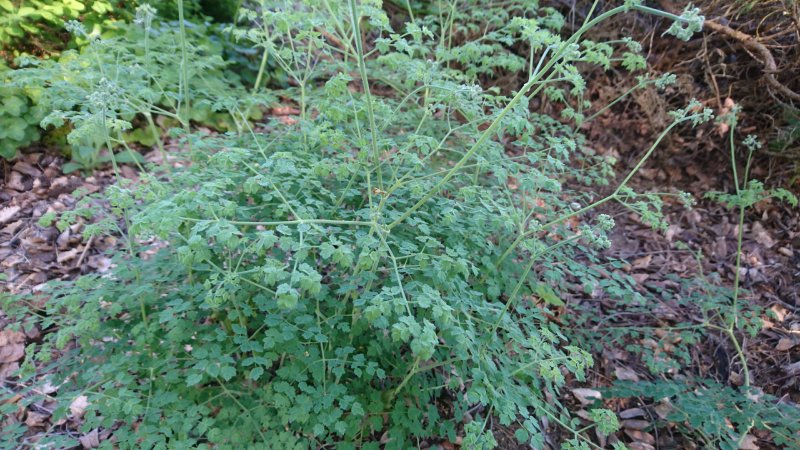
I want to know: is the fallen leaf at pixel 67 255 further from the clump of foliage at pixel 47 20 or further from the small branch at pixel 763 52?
the small branch at pixel 763 52

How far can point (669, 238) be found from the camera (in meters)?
4.27

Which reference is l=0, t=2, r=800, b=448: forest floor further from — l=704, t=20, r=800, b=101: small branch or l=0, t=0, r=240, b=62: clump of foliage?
l=0, t=0, r=240, b=62: clump of foliage

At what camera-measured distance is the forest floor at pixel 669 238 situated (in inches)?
123

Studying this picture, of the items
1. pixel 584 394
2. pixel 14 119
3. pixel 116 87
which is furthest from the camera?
pixel 14 119

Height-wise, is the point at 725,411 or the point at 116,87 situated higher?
the point at 116,87

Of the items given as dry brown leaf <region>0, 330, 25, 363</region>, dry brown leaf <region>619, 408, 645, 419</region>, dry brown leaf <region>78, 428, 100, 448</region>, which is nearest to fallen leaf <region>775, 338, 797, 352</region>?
dry brown leaf <region>619, 408, 645, 419</region>

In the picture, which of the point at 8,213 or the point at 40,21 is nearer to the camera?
the point at 8,213

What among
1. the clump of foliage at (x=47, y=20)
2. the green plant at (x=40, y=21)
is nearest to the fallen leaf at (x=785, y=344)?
the clump of foliage at (x=47, y=20)

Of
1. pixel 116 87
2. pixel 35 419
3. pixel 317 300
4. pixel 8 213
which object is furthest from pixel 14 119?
pixel 317 300

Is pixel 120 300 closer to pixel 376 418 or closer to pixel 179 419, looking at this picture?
pixel 179 419

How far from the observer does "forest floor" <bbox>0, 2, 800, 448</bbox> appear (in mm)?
3131

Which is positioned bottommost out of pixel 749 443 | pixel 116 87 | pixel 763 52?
pixel 749 443

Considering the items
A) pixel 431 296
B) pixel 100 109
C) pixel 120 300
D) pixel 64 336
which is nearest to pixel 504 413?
pixel 431 296

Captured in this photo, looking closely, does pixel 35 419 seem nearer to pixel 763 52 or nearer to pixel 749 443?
pixel 749 443
